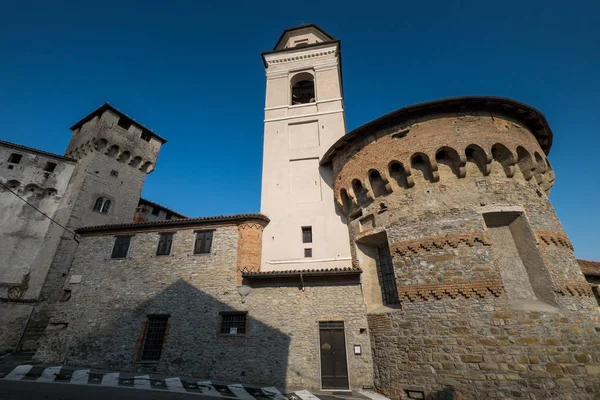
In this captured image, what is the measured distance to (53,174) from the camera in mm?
18391

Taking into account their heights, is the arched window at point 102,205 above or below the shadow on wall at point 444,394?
above

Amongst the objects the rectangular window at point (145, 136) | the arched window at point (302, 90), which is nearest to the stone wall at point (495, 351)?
the arched window at point (302, 90)

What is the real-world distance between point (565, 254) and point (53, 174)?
1104 inches

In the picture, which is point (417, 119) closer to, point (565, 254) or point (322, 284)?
point (565, 254)

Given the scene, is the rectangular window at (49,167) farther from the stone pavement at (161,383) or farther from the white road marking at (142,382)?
the white road marking at (142,382)

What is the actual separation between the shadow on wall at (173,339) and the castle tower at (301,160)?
309 centimetres

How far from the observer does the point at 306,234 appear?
12.8 m

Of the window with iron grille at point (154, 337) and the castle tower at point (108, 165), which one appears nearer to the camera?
the window with iron grille at point (154, 337)

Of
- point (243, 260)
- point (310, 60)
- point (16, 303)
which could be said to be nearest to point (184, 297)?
point (243, 260)

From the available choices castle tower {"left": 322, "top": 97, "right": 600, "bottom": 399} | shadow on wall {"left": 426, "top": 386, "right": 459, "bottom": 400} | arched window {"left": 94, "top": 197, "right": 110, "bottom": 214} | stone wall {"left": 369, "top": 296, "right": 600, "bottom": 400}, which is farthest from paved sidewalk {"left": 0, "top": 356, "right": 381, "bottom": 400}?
arched window {"left": 94, "top": 197, "right": 110, "bottom": 214}

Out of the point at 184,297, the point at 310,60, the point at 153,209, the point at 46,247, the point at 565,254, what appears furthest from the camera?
the point at 153,209

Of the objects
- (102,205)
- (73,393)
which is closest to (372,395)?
(73,393)

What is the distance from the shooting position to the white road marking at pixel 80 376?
8.75 meters

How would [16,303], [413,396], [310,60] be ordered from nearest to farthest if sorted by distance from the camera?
[413,396]
[16,303]
[310,60]
